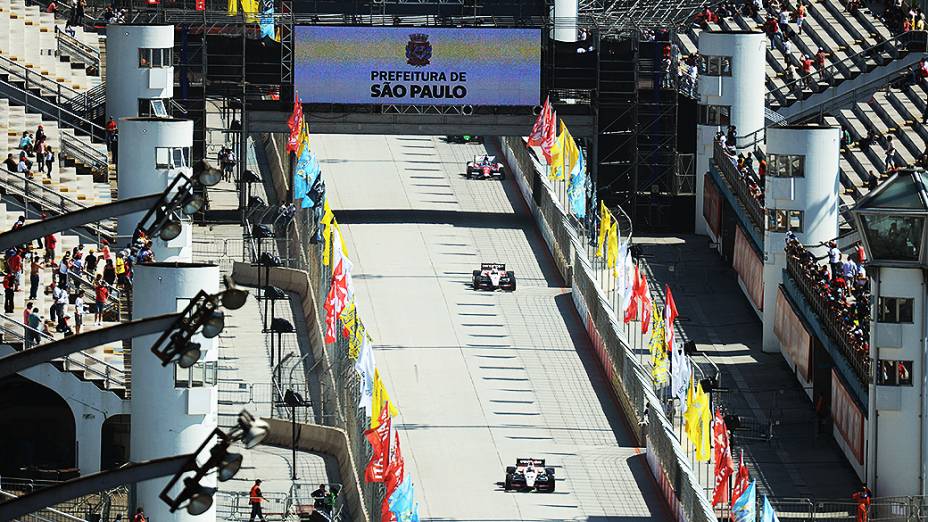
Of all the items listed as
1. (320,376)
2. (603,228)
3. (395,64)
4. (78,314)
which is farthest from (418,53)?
(78,314)

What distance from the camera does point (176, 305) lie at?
174 ft

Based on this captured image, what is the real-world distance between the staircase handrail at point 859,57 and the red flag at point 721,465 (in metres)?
33.1

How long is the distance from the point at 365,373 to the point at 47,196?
620 inches

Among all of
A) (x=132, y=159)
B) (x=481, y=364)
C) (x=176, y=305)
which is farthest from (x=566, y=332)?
(x=176, y=305)

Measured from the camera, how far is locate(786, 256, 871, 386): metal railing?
60656mm

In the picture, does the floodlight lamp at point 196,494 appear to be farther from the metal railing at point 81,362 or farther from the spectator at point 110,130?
the spectator at point 110,130

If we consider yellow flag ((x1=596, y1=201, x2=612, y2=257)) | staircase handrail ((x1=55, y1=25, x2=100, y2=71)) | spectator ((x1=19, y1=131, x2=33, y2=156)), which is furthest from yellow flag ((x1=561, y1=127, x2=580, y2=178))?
staircase handrail ((x1=55, y1=25, x2=100, y2=71))

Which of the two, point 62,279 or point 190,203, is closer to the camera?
point 190,203

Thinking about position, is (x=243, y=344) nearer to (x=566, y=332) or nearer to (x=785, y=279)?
(x=566, y=332)

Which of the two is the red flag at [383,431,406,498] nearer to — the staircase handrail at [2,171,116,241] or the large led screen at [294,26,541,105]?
the staircase handrail at [2,171,116,241]

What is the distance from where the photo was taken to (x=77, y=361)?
58.7 meters

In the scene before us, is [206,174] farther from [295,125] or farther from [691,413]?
[295,125]

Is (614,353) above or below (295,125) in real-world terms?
below

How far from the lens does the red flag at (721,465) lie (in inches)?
2148
